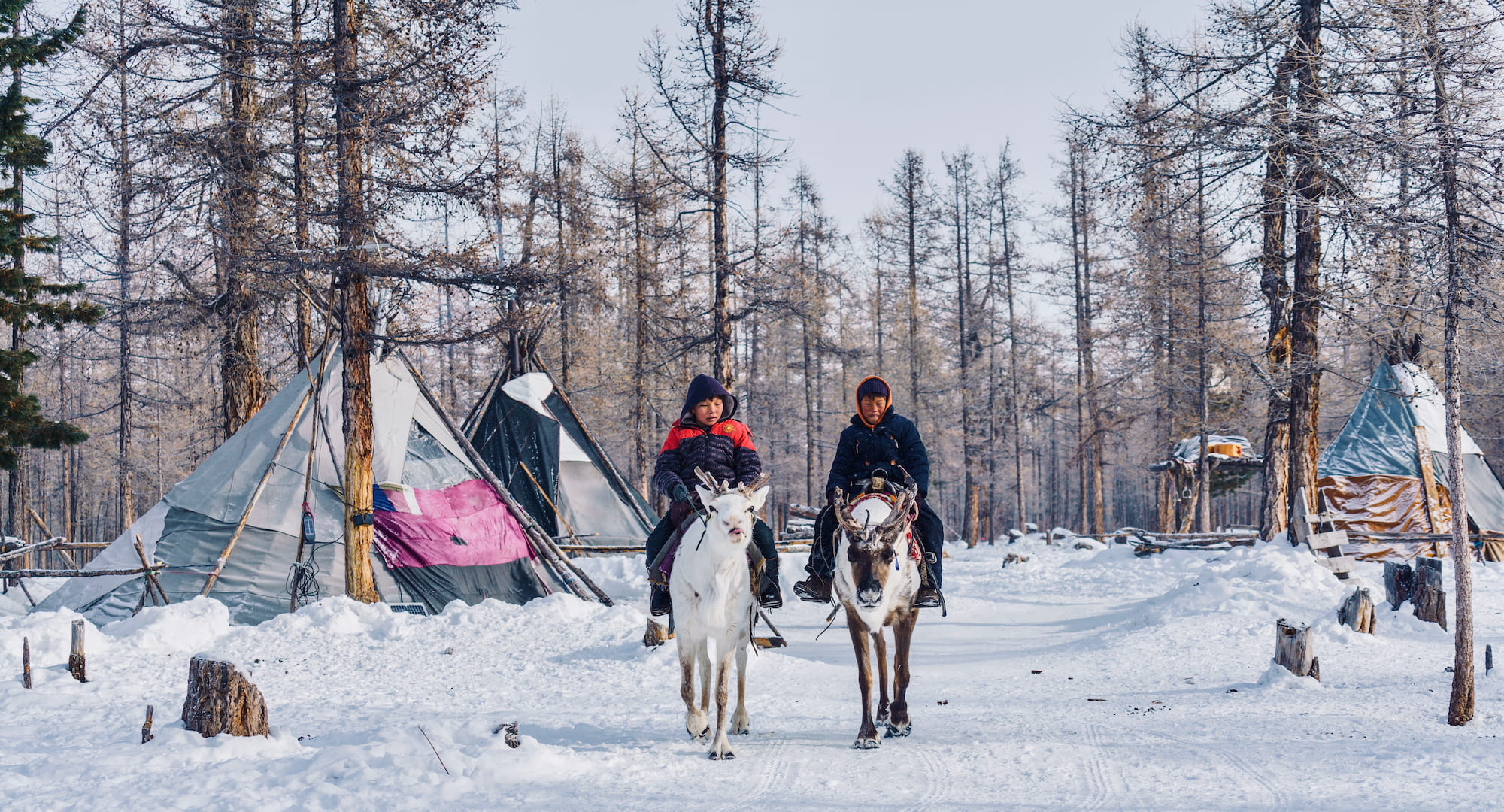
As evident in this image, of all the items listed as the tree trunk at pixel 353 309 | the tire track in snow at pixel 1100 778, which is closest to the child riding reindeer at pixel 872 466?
the tire track in snow at pixel 1100 778

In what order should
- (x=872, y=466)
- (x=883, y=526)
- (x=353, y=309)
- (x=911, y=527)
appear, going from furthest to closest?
(x=353, y=309), (x=872, y=466), (x=911, y=527), (x=883, y=526)

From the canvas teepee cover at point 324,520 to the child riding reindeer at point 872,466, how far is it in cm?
700

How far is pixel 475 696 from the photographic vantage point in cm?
783

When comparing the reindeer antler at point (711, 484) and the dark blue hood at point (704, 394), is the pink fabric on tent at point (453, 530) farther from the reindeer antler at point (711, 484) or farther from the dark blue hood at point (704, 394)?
the reindeer antler at point (711, 484)

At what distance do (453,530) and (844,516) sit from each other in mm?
8125

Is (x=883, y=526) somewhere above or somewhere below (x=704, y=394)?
below

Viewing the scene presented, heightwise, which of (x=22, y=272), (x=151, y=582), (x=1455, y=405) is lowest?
(x=151, y=582)

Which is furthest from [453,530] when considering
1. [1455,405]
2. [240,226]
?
[1455,405]

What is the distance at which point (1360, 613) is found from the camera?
30.0ft

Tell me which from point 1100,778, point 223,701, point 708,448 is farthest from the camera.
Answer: point 708,448

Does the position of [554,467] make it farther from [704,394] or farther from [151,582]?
[704,394]

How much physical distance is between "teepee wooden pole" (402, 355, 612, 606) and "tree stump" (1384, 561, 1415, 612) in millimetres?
8953

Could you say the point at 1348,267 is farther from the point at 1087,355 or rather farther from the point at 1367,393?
the point at 1087,355

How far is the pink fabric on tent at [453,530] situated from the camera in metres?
12.4
